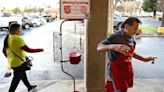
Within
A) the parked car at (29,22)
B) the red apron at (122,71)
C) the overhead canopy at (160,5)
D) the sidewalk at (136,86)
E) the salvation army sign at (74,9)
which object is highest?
the overhead canopy at (160,5)

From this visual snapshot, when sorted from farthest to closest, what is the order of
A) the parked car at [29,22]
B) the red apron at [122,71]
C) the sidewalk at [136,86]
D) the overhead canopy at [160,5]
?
1. the parked car at [29,22]
2. the overhead canopy at [160,5]
3. the sidewalk at [136,86]
4. the red apron at [122,71]

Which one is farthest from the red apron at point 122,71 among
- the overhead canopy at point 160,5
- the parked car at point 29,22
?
the parked car at point 29,22

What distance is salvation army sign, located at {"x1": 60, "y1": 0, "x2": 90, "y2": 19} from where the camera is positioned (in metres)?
3.87

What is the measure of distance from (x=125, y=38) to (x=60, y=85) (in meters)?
2.51

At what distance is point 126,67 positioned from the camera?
2699 millimetres

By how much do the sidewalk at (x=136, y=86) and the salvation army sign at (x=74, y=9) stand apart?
1.44 m

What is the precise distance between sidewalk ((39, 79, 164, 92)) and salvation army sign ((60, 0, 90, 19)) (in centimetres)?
144

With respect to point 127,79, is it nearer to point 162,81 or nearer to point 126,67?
point 126,67

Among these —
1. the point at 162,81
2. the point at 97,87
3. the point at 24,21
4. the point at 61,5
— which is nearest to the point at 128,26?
the point at 61,5

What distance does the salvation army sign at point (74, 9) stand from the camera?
387cm

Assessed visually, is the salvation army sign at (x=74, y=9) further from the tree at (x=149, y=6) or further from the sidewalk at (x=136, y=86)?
the tree at (x=149, y=6)

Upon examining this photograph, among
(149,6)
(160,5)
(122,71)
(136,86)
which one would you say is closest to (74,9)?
(122,71)

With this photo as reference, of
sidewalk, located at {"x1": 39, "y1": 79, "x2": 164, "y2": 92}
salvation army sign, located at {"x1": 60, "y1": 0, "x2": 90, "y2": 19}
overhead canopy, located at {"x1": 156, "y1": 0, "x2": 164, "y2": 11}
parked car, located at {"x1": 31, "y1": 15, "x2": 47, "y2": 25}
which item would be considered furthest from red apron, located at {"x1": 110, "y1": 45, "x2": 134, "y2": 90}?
parked car, located at {"x1": 31, "y1": 15, "x2": 47, "y2": 25}

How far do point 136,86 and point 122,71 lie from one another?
7.25 feet
